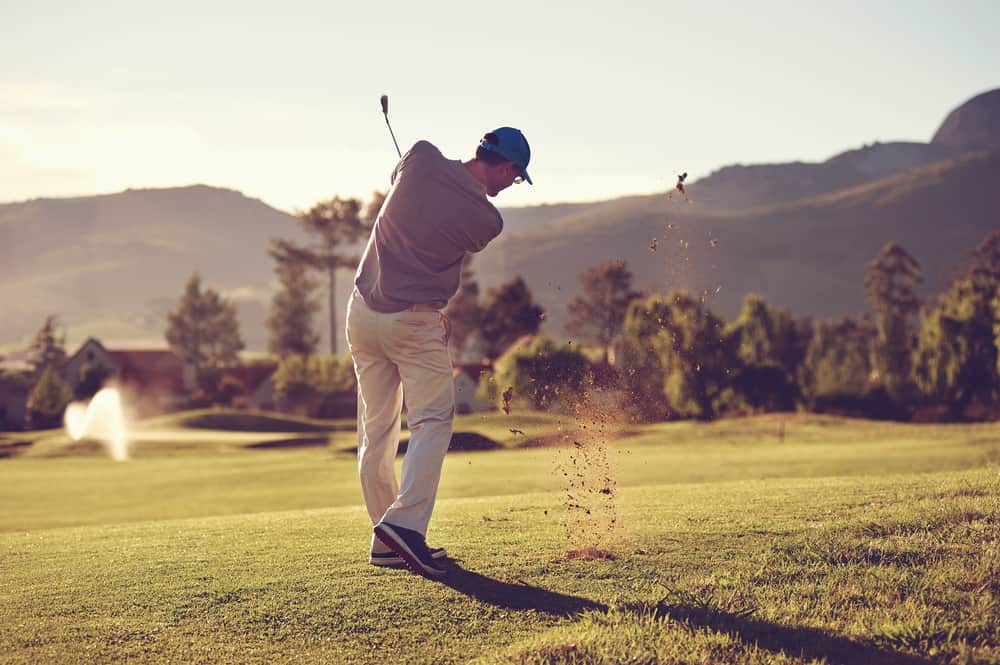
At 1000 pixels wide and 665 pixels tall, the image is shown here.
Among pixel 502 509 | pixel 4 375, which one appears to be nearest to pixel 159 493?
pixel 502 509

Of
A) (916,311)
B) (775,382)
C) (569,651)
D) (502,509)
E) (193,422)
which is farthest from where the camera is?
(916,311)

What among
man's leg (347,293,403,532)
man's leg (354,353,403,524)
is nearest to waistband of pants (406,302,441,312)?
man's leg (347,293,403,532)

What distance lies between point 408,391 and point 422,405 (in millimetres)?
135

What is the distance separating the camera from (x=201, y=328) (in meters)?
124

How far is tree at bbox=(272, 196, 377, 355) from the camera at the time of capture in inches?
3750

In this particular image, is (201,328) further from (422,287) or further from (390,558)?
(422,287)

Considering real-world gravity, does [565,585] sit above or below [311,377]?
above

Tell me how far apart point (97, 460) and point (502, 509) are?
107 ft

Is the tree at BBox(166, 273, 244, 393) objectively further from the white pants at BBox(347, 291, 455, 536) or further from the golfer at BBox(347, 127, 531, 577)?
the golfer at BBox(347, 127, 531, 577)

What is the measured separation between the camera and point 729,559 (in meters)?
6.27

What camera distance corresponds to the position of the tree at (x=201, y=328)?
403ft

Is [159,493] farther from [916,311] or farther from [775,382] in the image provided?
[916,311]

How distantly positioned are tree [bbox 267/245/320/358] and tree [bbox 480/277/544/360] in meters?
24.7

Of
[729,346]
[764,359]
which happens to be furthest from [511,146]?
[764,359]
